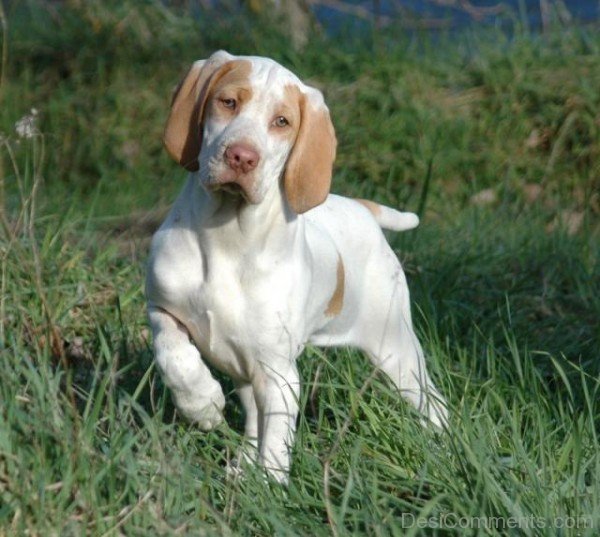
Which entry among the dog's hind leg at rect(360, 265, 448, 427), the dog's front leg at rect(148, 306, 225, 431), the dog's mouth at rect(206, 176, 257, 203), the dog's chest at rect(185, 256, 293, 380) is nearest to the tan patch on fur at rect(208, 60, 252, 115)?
the dog's mouth at rect(206, 176, 257, 203)

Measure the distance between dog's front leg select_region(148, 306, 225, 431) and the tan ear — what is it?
0.52 metres

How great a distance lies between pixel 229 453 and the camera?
4.36 m

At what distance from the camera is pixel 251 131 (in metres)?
3.95

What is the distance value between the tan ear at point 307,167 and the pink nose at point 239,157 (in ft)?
0.81

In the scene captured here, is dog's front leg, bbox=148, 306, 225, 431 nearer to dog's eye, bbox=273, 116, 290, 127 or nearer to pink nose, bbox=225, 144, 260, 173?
pink nose, bbox=225, 144, 260, 173

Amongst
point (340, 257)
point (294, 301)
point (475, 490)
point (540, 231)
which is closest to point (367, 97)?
point (540, 231)

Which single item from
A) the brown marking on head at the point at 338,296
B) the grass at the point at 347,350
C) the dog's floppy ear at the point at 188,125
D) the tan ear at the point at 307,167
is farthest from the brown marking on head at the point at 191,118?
the brown marking on head at the point at 338,296

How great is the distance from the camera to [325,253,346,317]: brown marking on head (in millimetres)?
4617

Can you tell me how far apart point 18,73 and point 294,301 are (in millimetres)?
5452

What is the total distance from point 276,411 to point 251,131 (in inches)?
34.1

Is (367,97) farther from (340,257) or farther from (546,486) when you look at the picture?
(546,486)

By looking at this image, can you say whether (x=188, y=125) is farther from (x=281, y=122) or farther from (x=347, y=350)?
(x=347, y=350)

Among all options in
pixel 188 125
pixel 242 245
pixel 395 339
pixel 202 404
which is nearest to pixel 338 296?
pixel 395 339

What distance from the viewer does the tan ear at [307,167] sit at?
13.5 ft
